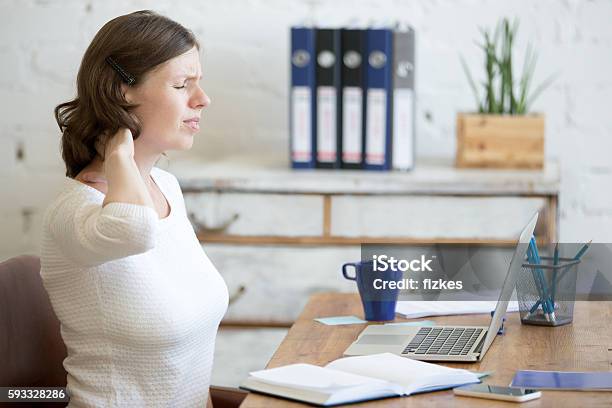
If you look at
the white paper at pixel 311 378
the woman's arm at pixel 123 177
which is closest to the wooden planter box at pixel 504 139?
the woman's arm at pixel 123 177

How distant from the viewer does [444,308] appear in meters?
1.80

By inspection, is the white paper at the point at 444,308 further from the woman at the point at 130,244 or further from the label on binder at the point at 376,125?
the label on binder at the point at 376,125

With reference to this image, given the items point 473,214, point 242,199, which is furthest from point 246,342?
point 473,214

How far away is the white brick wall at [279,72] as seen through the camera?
9.25ft

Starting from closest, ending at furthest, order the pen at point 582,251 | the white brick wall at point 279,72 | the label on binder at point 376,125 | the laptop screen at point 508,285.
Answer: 1. the laptop screen at point 508,285
2. the pen at point 582,251
3. the label on binder at point 376,125
4. the white brick wall at point 279,72

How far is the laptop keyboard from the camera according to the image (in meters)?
1.50

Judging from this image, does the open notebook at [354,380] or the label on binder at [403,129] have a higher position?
the label on binder at [403,129]

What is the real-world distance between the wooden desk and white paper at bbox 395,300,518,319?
3cm

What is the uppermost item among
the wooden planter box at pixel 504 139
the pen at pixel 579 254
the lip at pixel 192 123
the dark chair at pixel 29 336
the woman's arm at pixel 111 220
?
the lip at pixel 192 123

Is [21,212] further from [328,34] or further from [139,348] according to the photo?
[139,348]

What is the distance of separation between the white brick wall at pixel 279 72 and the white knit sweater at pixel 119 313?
1.32m

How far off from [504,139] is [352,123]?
39 centimetres

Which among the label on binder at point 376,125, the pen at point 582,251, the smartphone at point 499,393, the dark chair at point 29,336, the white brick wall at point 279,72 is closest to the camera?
the smartphone at point 499,393

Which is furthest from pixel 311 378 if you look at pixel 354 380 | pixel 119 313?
pixel 119 313
